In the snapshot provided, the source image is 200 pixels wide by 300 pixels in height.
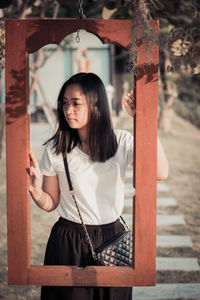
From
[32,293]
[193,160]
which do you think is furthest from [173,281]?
[193,160]

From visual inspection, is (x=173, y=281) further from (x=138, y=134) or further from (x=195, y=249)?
(x=138, y=134)

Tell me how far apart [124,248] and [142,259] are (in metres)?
0.26

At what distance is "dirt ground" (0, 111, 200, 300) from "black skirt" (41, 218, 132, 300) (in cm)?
190

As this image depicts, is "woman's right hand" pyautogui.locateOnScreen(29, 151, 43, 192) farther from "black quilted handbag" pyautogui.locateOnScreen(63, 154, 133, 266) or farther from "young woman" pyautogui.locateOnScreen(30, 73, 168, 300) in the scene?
"black quilted handbag" pyautogui.locateOnScreen(63, 154, 133, 266)

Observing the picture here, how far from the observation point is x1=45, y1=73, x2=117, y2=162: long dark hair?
2078mm

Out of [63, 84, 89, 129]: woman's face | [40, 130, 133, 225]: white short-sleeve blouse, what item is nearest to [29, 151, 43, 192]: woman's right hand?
[40, 130, 133, 225]: white short-sleeve blouse

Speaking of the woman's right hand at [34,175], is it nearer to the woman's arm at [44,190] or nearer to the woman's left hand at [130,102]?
the woman's arm at [44,190]

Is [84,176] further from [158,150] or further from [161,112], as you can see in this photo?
[161,112]

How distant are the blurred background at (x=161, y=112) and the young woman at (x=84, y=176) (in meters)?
0.31

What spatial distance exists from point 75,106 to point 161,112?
10537mm

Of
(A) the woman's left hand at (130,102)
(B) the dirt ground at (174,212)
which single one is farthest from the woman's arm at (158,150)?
(B) the dirt ground at (174,212)

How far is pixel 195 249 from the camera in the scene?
504 cm

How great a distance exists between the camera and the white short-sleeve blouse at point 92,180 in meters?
2.11

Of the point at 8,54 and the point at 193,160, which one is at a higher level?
the point at 8,54
